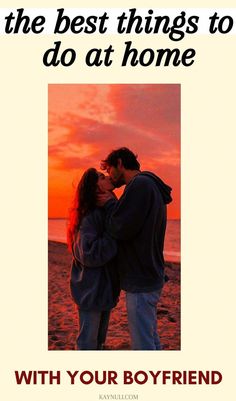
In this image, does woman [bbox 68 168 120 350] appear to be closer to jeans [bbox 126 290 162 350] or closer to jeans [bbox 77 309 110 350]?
jeans [bbox 77 309 110 350]

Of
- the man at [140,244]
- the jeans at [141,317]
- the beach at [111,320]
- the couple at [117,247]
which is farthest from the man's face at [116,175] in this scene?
the beach at [111,320]

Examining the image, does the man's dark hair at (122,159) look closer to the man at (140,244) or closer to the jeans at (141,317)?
the man at (140,244)

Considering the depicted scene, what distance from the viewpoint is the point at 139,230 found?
373cm

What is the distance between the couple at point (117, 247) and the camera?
3.69 m

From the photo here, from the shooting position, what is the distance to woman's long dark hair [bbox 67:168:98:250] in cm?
384

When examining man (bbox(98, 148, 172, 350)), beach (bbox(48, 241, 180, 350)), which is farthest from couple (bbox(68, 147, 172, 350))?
beach (bbox(48, 241, 180, 350))

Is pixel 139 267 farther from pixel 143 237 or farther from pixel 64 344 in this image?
pixel 64 344

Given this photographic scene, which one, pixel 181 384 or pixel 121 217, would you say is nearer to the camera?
pixel 121 217

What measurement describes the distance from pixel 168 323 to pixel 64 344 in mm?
1774

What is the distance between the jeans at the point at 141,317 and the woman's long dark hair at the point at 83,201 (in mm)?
659

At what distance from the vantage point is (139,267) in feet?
12.4

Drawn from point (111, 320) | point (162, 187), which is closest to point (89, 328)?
point (162, 187)

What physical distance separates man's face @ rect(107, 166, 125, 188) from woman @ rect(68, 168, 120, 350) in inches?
3.2

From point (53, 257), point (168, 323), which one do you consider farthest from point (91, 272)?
point (53, 257)
